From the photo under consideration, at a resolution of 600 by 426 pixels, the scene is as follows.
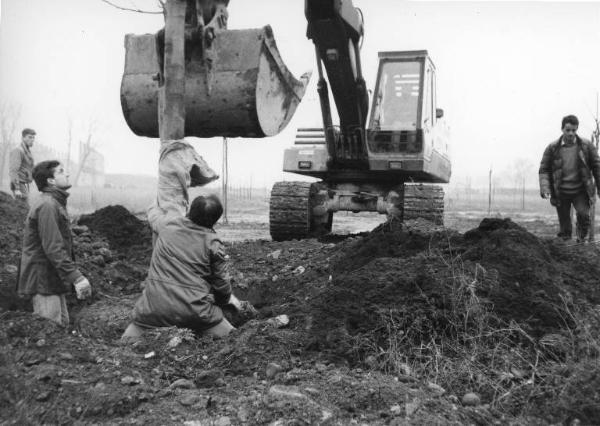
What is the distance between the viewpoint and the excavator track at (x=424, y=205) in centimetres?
901

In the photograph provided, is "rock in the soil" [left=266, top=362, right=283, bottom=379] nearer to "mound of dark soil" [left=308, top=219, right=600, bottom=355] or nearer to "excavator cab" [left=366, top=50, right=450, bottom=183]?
"mound of dark soil" [left=308, top=219, right=600, bottom=355]

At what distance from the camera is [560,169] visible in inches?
307

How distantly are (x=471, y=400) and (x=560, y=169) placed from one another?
560 centimetres

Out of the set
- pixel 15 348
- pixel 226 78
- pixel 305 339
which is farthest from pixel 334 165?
pixel 15 348

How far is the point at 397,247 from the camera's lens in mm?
5957

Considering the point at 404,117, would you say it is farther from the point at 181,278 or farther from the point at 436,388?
the point at 436,388

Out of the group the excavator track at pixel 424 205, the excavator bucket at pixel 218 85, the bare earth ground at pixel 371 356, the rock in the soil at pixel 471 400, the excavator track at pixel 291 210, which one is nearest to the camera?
the bare earth ground at pixel 371 356

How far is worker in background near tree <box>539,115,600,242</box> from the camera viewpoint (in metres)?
7.66

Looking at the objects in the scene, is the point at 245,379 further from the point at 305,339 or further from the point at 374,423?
the point at 374,423

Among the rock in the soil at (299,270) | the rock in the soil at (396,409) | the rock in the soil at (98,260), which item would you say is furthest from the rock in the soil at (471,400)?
the rock in the soil at (98,260)

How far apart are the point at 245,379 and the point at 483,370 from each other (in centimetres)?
134

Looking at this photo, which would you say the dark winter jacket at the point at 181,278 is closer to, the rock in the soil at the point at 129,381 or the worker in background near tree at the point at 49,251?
the worker in background near tree at the point at 49,251

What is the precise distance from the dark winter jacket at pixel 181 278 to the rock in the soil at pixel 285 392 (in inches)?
43.9

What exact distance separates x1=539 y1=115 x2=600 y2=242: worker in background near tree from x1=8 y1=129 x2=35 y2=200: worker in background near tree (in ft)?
26.0
